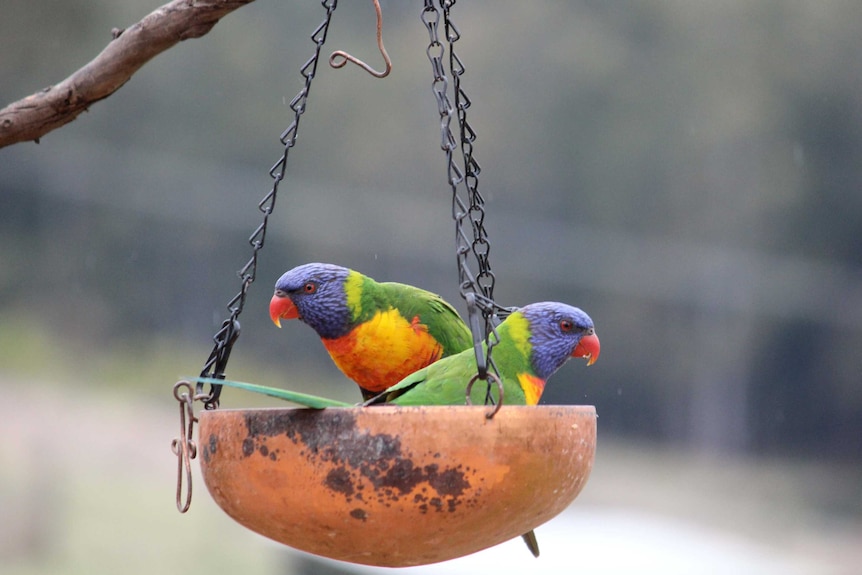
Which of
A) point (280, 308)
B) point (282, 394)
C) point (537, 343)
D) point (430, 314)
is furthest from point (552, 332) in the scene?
point (282, 394)

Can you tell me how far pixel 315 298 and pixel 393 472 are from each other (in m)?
1.11

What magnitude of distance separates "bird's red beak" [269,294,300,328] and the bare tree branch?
2.26 ft

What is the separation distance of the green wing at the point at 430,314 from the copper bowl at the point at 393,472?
3.66 feet

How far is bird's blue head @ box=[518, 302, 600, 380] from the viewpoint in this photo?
201 cm

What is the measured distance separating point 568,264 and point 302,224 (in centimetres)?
196

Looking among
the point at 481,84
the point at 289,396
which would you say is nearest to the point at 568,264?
the point at 481,84

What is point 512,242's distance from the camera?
6109mm

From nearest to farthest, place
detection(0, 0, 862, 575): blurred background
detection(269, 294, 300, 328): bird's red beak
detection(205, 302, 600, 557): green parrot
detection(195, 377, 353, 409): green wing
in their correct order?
1. detection(195, 377, 353, 409): green wing
2. detection(205, 302, 600, 557): green parrot
3. detection(269, 294, 300, 328): bird's red beak
4. detection(0, 0, 862, 575): blurred background

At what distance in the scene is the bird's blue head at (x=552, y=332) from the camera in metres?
2.01

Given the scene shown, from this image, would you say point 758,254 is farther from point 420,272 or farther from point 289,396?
point 289,396

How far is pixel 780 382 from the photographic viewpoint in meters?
6.55

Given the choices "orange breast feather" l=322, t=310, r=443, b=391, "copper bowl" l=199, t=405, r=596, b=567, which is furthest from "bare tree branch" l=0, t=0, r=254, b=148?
"orange breast feather" l=322, t=310, r=443, b=391

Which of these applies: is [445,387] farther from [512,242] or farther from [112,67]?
[512,242]

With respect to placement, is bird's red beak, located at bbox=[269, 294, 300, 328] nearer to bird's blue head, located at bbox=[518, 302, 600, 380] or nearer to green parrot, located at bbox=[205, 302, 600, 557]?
green parrot, located at bbox=[205, 302, 600, 557]
